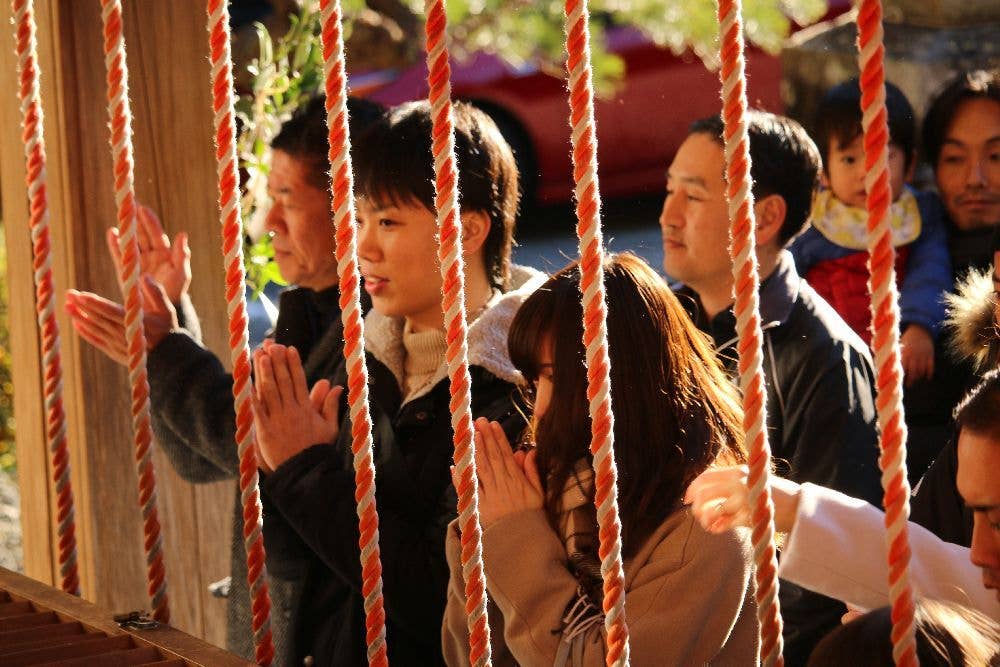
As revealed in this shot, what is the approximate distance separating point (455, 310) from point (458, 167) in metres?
0.75

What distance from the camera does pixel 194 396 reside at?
2135 millimetres

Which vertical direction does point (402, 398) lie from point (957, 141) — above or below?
below

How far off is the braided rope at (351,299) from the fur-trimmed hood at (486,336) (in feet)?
1.49

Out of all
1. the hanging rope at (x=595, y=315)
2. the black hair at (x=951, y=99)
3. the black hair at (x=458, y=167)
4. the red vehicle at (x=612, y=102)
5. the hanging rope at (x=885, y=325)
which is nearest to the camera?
the hanging rope at (x=885, y=325)

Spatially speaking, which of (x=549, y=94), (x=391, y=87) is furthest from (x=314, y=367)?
(x=549, y=94)

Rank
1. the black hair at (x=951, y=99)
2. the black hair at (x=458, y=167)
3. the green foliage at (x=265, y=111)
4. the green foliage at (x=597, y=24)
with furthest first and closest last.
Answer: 1. the green foliage at (x=597, y=24)
2. the green foliage at (x=265, y=111)
3. the black hair at (x=951, y=99)
4. the black hair at (x=458, y=167)

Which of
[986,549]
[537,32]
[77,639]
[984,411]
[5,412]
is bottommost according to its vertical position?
[5,412]

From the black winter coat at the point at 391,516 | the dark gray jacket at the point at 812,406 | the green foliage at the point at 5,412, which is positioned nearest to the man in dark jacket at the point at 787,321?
the dark gray jacket at the point at 812,406

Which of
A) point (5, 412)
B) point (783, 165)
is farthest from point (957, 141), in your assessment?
point (5, 412)

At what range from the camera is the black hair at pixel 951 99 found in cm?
253

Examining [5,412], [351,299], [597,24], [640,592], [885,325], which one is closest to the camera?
[885,325]

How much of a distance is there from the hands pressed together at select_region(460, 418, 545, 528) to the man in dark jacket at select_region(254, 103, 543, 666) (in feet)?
0.91

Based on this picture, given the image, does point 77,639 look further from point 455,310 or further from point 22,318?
point 22,318

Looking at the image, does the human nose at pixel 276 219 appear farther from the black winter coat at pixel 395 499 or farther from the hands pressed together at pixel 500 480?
the hands pressed together at pixel 500 480
